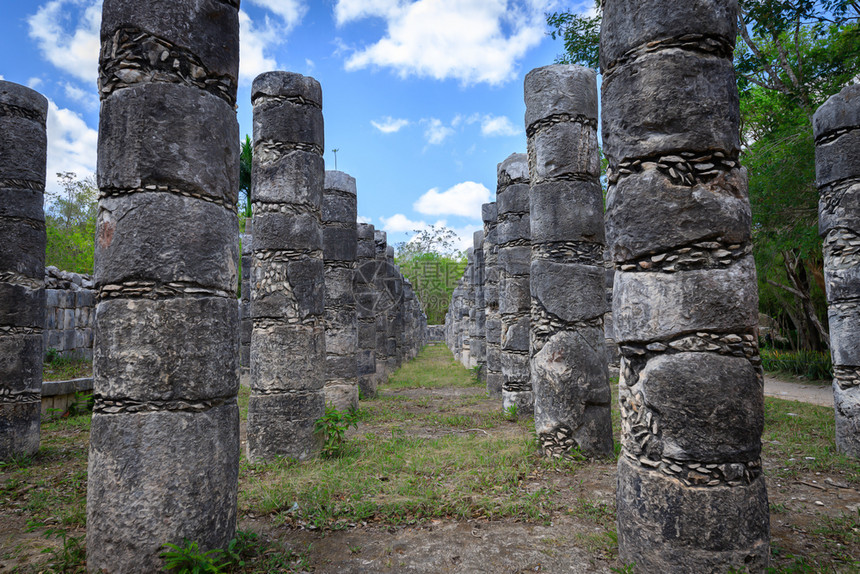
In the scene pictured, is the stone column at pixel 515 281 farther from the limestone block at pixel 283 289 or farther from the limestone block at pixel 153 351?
the limestone block at pixel 153 351

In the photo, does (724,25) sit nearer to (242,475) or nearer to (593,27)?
(242,475)

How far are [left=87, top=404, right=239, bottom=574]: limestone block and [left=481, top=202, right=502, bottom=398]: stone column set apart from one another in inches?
377

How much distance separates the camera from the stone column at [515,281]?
9.77 meters

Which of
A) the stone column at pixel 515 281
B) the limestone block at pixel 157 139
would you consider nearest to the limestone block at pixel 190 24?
the limestone block at pixel 157 139

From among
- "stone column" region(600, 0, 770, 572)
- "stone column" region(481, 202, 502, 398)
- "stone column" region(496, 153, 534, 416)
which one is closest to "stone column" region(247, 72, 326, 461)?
"stone column" region(496, 153, 534, 416)

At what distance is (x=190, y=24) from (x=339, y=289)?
7.17m

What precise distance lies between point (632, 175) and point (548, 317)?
10.9 feet

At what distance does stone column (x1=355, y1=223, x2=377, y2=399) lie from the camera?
13.2 metres

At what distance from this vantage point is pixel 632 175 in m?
3.79

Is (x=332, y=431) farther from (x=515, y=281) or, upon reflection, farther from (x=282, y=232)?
(x=515, y=281)

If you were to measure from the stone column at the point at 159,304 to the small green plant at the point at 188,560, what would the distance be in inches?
2.9

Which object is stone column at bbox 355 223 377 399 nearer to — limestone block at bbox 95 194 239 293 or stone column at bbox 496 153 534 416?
stone column at bbox 496 153 534 416

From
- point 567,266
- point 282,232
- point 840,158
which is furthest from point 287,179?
point 840,158

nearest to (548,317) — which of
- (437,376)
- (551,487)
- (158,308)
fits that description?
(551,487)
